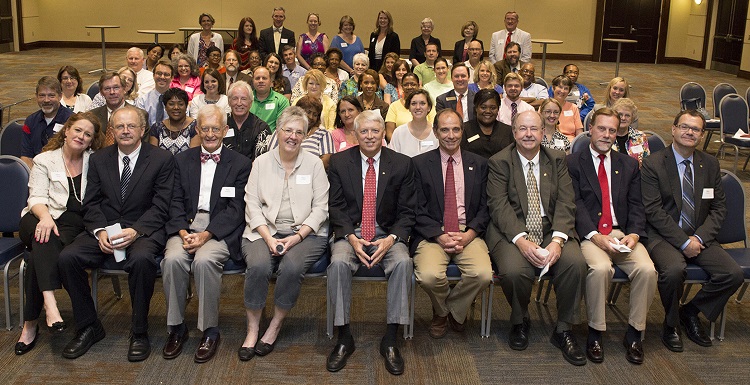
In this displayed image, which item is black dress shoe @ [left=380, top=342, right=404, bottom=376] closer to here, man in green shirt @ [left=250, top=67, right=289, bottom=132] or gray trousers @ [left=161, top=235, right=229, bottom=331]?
gray trousers @ [left=161, top=235, right=229, bottom=331]

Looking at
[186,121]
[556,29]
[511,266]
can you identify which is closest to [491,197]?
[511,266]

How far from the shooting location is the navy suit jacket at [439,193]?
4242 mm

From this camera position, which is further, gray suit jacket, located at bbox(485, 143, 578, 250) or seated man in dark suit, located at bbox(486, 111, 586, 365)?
gray suit jacket, located at bbox(485, 143, 578, 250)

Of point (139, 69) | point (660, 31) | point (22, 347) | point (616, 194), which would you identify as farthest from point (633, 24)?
point (22, 347)

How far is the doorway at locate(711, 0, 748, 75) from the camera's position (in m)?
16.8

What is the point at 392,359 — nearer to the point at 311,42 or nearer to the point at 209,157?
the point at 209,157

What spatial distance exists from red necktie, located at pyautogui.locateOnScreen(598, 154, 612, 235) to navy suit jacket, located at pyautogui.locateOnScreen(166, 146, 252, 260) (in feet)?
6.78

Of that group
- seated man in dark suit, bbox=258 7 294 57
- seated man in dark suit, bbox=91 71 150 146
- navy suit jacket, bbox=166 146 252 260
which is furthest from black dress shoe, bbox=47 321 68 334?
seated man in dark suit, bbox=258 7 294 57

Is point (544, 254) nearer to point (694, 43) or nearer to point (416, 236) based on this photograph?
point (416, 236)

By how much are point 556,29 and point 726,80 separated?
4.95 m

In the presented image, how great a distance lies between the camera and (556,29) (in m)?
19.7

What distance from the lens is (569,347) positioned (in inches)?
155

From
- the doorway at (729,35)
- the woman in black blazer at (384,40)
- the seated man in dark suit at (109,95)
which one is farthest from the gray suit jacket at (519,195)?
the doorway at (729,35)

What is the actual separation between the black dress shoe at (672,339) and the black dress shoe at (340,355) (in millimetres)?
1763
